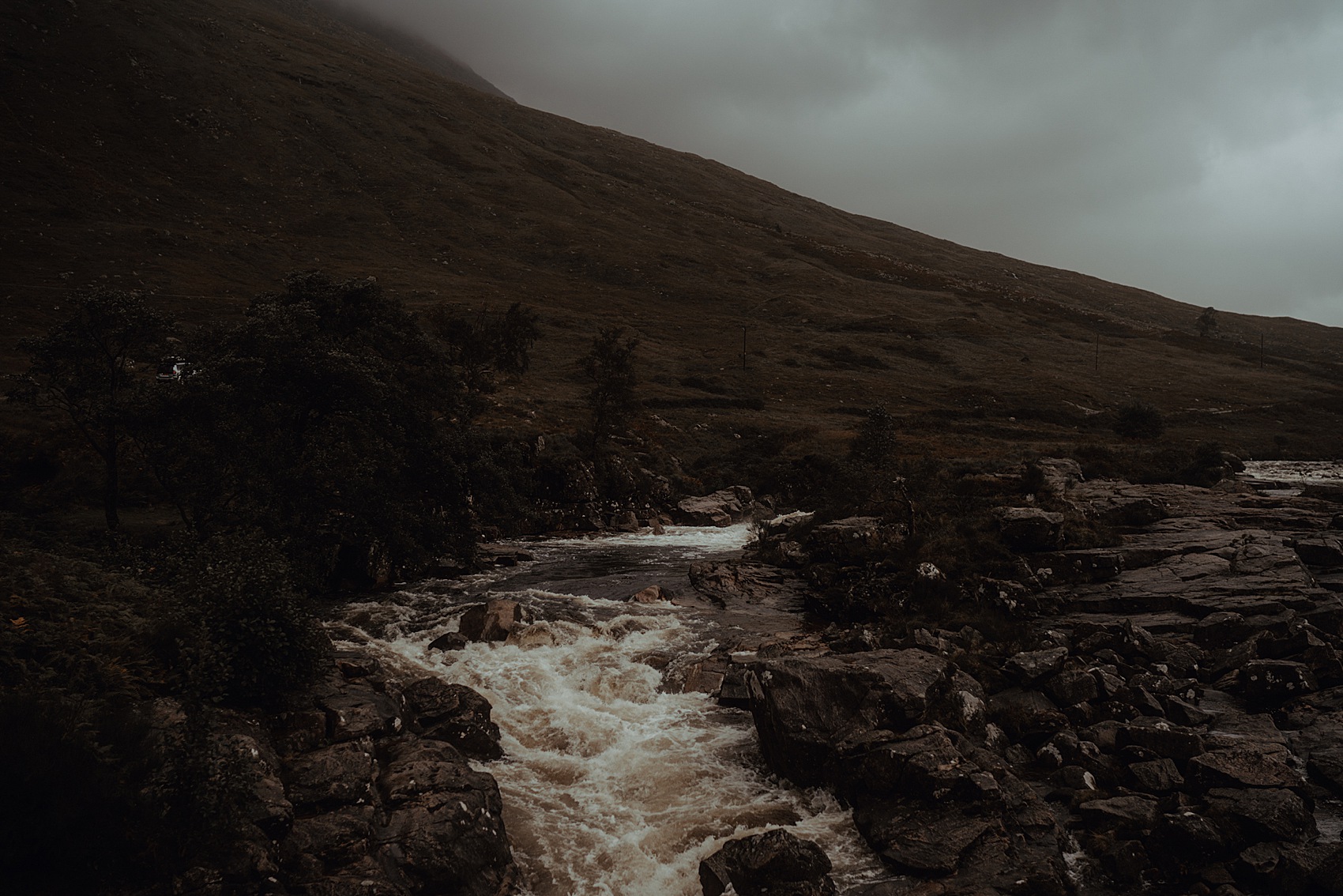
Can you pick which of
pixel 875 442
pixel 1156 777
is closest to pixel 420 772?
pixel 1156 777

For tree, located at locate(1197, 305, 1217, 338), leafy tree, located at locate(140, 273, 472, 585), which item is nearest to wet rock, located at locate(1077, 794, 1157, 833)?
leafy tree, located at locate(140, 273, 472, 585)

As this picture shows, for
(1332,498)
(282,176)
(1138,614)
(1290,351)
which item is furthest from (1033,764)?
(1290,351)

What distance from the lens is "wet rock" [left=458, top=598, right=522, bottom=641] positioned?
71.8 feet

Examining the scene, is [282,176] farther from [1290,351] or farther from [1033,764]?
[1290,351]

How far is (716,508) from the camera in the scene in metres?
53.7

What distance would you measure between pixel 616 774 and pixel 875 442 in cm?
4412

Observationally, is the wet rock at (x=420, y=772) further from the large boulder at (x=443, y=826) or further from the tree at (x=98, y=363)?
the tree at (x=98, y=363)

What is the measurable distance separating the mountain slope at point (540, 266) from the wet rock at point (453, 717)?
4615 cm

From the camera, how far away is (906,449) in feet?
224

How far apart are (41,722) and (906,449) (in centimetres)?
6684

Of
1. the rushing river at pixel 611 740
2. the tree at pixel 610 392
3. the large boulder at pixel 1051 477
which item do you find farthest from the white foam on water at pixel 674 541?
the large boulder at pixel 1051 477

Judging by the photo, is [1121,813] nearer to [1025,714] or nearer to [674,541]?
[1025,714]

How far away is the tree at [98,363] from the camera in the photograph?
22016mm

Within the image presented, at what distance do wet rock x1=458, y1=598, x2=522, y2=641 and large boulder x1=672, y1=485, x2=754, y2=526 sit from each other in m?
28.5
